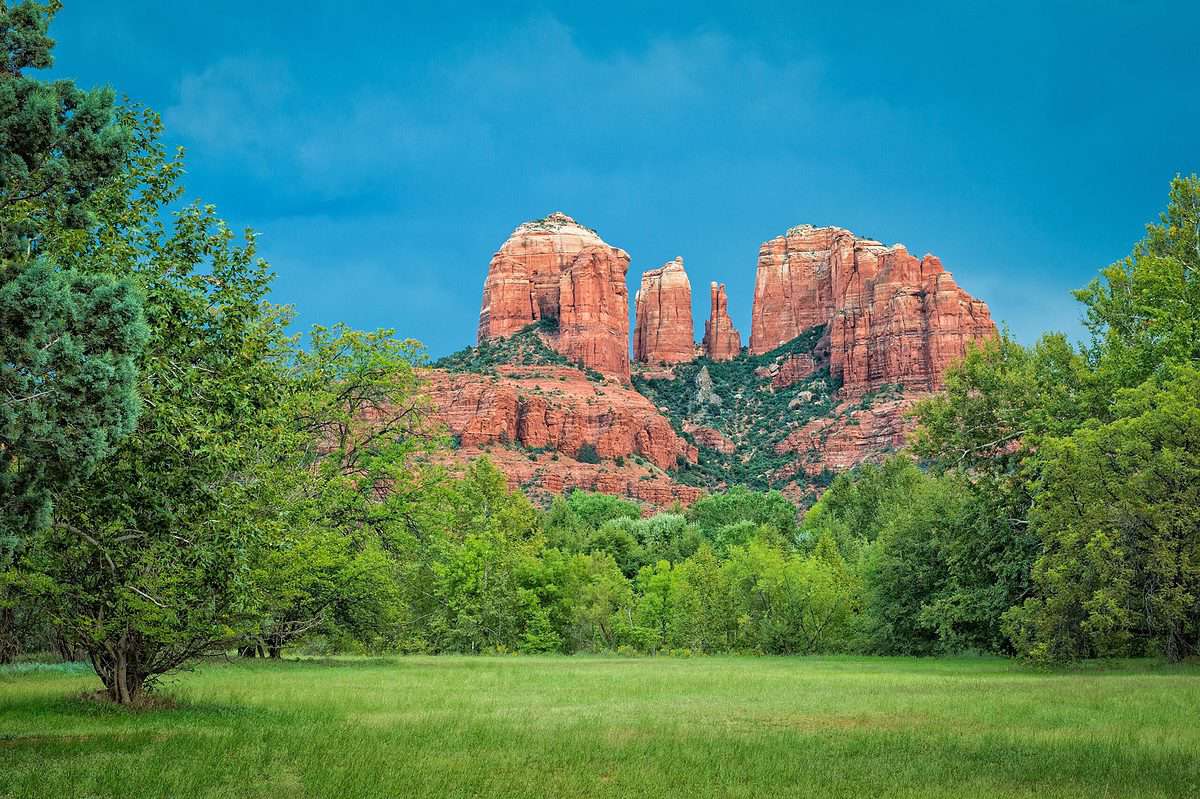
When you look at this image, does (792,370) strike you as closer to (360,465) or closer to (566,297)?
(566,297)

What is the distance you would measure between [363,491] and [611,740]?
71.1 ft

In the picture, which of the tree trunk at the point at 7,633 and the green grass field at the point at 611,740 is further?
the tree trunk at the point at 7,633

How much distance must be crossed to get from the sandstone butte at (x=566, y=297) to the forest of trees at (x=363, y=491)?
103 m

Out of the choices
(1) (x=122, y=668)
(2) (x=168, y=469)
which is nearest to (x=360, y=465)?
(1) (x=122, y=668)

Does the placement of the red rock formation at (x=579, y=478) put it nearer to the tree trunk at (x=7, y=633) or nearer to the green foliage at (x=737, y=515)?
the green foliage at (x=737, y=515)

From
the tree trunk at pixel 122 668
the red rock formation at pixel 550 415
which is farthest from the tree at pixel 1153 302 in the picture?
the red rock formation at pixel 550 415

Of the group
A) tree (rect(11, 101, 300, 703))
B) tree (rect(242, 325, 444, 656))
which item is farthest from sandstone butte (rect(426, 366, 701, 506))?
tree (rect(11, 101, 300, 703))

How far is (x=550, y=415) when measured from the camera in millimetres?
147125

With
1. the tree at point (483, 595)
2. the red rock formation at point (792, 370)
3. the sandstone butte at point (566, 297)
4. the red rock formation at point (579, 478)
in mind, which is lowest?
the tree at point (483, 595)

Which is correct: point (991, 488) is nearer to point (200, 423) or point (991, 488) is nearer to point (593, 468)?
point (200, 423)

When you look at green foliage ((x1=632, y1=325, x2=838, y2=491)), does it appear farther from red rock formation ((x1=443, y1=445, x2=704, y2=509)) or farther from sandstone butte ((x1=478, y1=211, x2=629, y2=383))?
sandstone butte ((x1=478, y1=211, x2=629, y2=383))

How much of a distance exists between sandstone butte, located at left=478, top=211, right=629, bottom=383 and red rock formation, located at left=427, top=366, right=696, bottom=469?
1245 cm

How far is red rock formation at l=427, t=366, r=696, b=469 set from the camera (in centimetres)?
14200

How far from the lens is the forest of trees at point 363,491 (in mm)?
11508
